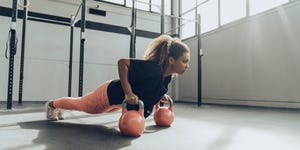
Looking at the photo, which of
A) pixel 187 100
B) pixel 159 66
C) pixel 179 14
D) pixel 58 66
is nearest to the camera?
pixel 159 66

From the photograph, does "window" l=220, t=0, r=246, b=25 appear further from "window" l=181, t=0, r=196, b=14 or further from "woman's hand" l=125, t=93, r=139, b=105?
"woman's hand" l=125, t=93, r=139, b=105

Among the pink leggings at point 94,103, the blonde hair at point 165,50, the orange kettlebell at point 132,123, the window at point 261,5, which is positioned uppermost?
the window at point 261,5

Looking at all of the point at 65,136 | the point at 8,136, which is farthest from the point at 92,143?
the point at 8,136

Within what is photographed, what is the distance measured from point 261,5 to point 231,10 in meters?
0.69

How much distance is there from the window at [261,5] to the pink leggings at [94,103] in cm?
317

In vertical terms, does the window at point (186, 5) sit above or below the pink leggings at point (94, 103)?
above

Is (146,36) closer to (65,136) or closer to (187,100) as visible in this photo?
(187,100)

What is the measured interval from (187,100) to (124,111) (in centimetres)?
446

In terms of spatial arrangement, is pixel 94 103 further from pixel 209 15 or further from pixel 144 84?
pixel 209 15

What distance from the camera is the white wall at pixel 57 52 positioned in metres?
4.67

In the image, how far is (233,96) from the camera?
4.14 meters

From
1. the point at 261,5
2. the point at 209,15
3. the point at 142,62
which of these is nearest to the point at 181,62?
the point at 142,62

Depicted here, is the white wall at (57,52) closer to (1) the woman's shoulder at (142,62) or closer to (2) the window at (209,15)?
(2) the window at (209,15)

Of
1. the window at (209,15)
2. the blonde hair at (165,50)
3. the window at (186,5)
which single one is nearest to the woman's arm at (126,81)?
the blonde hair at (165,50)
